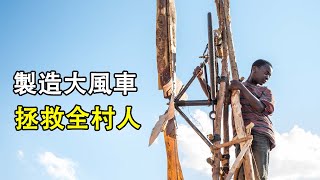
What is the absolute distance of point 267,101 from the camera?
5723mm

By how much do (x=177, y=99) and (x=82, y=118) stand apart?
9.14 ft

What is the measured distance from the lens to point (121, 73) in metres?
8.27

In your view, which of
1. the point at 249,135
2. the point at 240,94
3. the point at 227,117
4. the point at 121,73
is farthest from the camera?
the point at 121,73

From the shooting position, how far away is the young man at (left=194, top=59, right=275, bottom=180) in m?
5.63

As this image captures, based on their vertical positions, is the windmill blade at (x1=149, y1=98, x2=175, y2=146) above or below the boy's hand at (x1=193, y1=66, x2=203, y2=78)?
below

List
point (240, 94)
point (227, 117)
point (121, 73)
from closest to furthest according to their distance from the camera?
point (240, 94), point (227, 117), point (121, 73)

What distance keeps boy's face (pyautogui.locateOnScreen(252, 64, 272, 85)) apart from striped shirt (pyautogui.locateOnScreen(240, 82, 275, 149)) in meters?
0.08

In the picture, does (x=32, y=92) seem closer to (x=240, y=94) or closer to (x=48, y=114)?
(x=48, y=114)

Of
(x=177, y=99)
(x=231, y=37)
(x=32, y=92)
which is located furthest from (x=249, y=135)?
(x=32, y=92)

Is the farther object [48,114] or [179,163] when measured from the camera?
[48,114]

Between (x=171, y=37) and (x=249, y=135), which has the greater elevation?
(x=171, y=37)

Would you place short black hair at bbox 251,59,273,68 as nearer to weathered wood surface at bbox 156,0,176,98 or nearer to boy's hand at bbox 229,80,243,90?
boy's hand at bbox 229,80,243,90

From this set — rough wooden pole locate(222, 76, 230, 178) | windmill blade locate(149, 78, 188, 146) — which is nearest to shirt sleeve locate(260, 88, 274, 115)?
rough wooden pole locate(222, 76, 230, 178)

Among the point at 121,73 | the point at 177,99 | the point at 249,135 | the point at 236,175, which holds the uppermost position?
the point at 121,73
